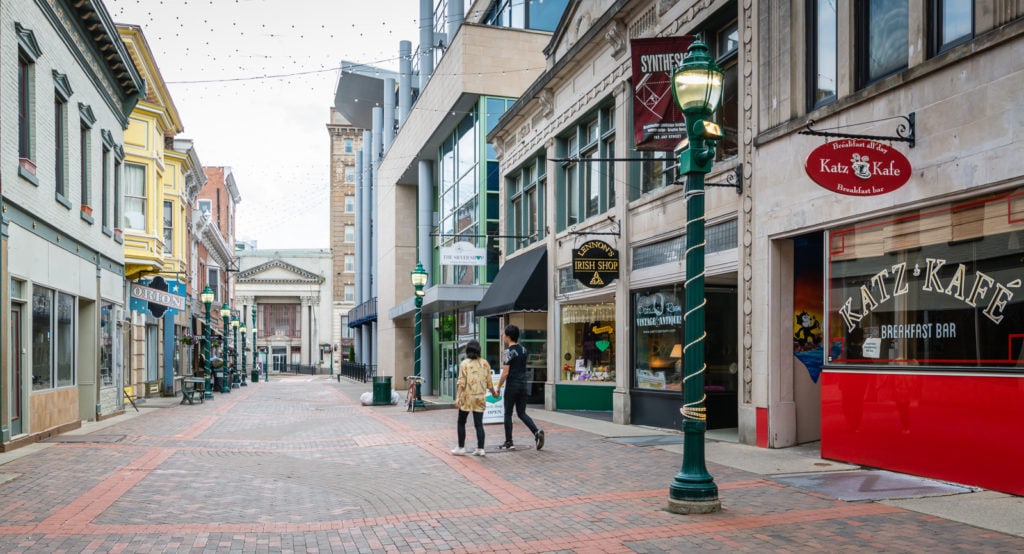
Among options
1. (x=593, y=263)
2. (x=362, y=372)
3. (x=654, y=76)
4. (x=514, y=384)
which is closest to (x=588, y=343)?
(x=593, y=263)

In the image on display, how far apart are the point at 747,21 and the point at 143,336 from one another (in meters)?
24.2

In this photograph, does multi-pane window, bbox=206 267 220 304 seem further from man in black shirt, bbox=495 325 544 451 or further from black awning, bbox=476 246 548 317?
man in black shirt, bbox=495 325 544 451

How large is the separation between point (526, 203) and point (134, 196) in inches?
479

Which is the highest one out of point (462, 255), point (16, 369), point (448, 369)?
point (462, 255)

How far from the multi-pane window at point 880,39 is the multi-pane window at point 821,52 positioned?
499mm

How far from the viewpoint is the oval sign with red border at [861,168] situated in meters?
9.09

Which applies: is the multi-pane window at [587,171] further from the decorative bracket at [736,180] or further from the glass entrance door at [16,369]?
the glass entrance door at [16,369]

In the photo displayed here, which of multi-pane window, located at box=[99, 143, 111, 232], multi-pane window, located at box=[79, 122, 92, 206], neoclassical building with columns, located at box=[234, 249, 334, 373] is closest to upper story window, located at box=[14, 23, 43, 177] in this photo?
multi-pane window, located at box=[79, 122, 92, 206]

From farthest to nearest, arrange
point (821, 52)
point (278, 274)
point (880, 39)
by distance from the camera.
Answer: point (278, 274)
point (821, 52)
point (880, 39)

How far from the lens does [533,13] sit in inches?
1147

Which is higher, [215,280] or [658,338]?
[215,280]

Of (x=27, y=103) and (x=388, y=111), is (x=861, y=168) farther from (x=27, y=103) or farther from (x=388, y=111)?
(x=388, y=111)

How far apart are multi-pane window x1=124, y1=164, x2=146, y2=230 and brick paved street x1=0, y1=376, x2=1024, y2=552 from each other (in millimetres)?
13154

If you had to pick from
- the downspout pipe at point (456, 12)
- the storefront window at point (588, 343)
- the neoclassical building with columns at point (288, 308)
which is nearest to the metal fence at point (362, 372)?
the downspout pipe at point (456, 12)
